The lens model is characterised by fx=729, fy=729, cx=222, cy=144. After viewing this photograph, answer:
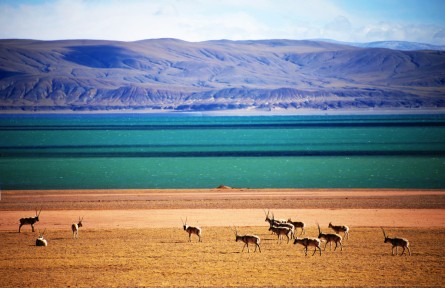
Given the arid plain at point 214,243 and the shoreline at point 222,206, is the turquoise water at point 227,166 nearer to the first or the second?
the shoreline at point 222,206

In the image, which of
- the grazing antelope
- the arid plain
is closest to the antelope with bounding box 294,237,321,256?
the arid plain

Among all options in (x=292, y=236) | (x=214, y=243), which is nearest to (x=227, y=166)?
(x=292, y=236)

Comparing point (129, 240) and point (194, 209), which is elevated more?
point (194, 209)

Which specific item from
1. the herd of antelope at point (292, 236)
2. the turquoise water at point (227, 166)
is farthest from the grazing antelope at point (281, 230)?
the turquoise water at point (227, 166)

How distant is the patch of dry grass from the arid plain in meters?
0.03

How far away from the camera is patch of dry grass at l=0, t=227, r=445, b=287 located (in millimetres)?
17953

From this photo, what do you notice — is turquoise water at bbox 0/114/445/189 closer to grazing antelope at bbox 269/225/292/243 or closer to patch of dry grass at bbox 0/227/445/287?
patch of dry grass at bbox 0/227/445/287

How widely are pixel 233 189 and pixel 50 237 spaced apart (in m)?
17.9

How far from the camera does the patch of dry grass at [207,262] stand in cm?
1795

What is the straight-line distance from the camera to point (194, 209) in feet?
106

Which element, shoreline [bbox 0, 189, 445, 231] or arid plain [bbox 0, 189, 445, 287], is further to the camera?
shoreline [bbox 0, 189, 445, 231]

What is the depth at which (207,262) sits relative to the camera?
2006 centimetres

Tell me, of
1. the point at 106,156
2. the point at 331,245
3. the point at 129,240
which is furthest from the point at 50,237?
the point at 106,156

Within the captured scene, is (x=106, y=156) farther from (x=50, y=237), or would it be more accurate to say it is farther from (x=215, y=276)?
(x=215, y=276)
